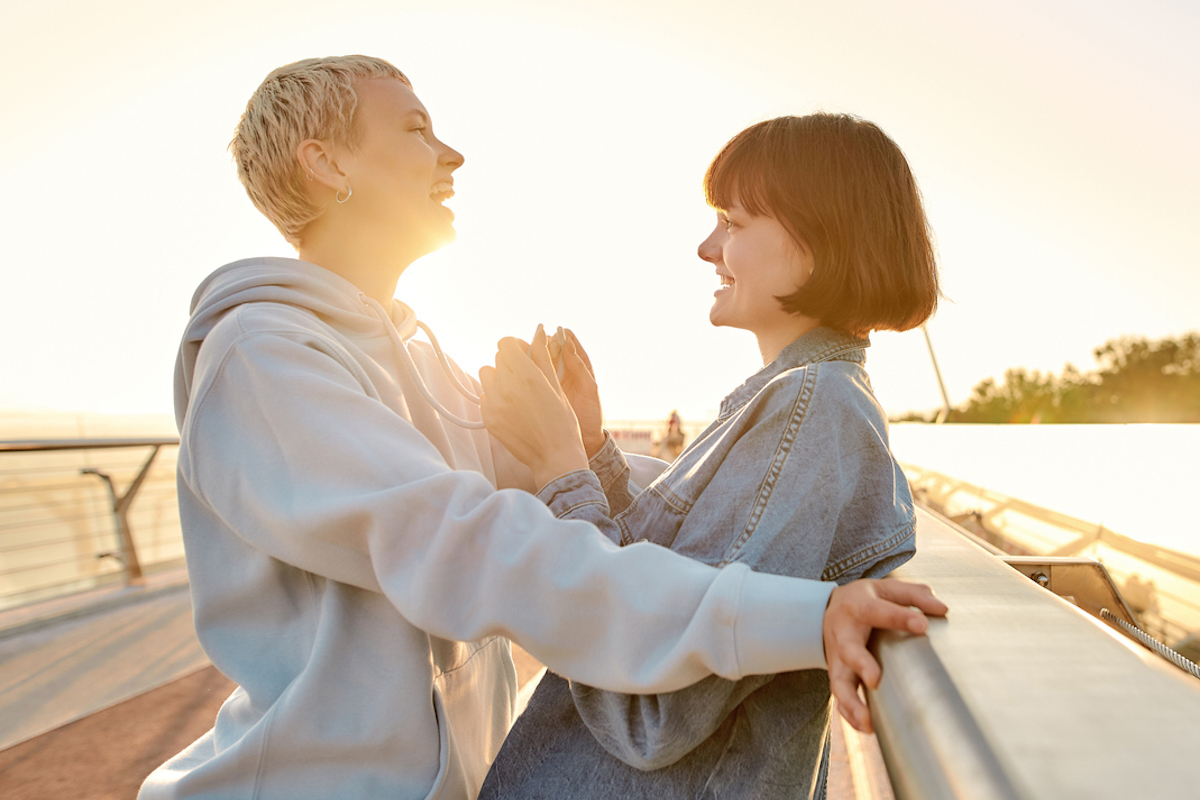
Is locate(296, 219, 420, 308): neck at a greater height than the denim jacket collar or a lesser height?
greater

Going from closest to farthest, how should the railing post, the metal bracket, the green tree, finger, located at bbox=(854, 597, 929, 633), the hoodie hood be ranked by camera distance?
finger, located at bbox=(854, 597, 929, 633) < the hoodie hood < the metal bracket < the railing post < the green tree

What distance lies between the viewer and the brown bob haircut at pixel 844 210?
147cm

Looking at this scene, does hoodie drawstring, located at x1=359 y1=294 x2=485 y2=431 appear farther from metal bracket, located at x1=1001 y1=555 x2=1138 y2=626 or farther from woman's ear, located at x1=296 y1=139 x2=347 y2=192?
metal bracket, located at x1=1001 y1=555 x2=1138 y2=626

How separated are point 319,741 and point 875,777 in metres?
2.34

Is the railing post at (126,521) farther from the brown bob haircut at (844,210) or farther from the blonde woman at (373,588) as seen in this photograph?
the brown bob haircut at (844,210)

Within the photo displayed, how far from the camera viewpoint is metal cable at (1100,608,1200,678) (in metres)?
1.08

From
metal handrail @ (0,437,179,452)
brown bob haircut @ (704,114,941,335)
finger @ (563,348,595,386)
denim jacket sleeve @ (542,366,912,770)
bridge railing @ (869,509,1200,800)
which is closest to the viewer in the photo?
bridge railing @ (869,509,1200,800)

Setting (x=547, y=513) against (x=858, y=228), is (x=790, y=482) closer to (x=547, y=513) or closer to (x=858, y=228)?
(x=547, y=513)

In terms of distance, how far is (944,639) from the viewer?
67cm

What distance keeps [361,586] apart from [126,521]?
580 cm

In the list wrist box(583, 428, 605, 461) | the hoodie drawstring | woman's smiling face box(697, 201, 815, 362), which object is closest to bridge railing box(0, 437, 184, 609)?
the hoodie drawstring

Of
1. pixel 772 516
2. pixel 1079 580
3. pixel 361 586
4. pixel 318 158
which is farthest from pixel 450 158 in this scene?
pixel 1079 580

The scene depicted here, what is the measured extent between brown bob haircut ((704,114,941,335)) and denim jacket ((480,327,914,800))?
0.96 ft

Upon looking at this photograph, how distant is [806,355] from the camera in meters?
1.48
